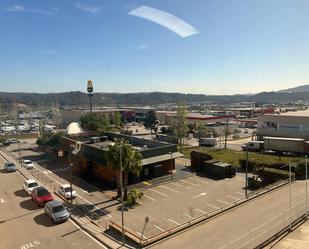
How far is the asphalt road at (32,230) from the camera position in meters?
24.0

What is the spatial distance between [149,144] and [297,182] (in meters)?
24.2

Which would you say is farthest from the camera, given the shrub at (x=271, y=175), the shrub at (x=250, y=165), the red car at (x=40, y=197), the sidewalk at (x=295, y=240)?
the shrub at (x=250, y=165)

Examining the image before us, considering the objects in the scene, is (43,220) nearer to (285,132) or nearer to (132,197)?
(132,197)

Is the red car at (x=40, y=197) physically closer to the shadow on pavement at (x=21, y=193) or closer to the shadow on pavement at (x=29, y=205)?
the shadow on pavement at (x=29, y=205)

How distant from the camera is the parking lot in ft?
93.0

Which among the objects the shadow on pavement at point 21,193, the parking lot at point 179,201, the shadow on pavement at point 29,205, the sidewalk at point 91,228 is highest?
the sidewalk at point 91,228

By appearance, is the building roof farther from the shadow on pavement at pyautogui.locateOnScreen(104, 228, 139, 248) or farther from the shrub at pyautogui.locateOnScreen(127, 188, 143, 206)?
the shadow on pavement at pyautogui.locateOnScreen(104, 228, 139, 248)

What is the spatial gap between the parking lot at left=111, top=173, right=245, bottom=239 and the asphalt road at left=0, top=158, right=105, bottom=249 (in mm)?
4847

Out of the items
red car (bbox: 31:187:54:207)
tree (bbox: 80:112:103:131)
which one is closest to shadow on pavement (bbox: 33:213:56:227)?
red car (bbox: 31:187:54:207)

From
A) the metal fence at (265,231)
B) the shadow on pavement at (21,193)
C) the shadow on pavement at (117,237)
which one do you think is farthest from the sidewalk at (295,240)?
the shadow on pavement at (21,193)

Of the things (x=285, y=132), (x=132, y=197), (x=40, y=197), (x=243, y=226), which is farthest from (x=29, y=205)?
(x=285, y=132)

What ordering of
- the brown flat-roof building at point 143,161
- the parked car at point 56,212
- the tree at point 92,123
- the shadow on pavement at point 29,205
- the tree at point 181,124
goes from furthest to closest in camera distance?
the tree at point 92,123 < the tree at point 181,124 < the brown flat-roof building at point 143,161 < the shadow on pavement at point 29,205 < the parked car at point 56,212

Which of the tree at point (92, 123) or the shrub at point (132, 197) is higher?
the tree at point (92, 123)

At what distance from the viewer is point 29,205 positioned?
3453 centimetres
